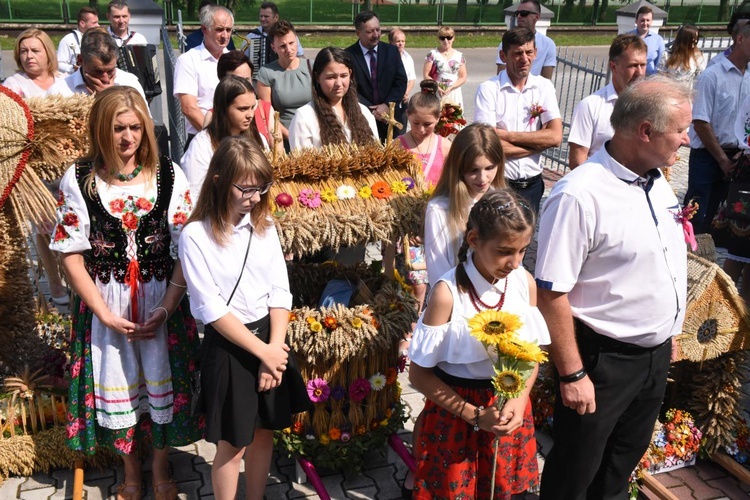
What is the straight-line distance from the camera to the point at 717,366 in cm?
397

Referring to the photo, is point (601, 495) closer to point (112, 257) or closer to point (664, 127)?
point (664, 127)

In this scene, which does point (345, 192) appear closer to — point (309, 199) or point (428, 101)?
point (309, 199)

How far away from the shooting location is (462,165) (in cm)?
343

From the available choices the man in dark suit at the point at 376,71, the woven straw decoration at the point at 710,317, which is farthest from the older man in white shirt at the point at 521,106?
the man in dark suit at the point at 376,71

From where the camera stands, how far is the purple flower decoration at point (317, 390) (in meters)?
3.54

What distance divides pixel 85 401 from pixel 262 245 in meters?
1.17

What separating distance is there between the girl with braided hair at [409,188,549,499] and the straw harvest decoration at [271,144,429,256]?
2.55 ft

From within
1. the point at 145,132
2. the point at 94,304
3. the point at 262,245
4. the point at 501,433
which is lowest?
the point at 501,433

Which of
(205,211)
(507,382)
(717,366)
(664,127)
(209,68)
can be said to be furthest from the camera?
(209,68)

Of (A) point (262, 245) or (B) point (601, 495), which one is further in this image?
(B) point (601, 495)

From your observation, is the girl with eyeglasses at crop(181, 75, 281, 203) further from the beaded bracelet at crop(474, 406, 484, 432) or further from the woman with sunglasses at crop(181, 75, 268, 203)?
the beaded bracelet at crop(474, 406, 484, 432)

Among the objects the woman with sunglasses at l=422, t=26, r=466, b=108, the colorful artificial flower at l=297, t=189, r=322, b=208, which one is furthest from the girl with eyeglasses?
the woman with sunglasses at l=422, t=26, r=466, b=108

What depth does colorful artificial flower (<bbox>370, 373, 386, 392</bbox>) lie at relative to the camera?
3.64 metres

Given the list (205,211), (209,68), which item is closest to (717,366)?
(205,211)
